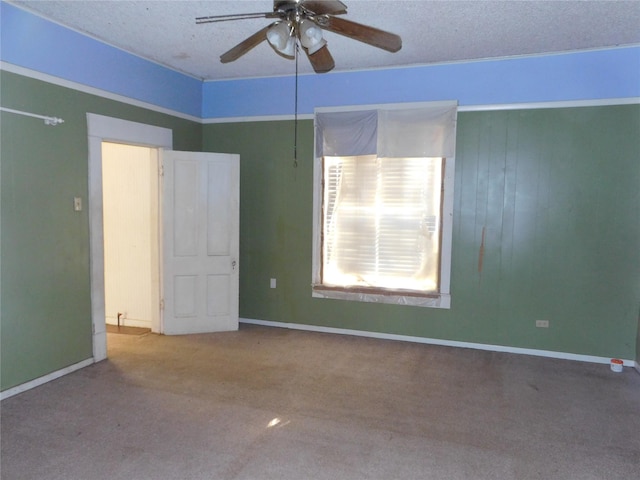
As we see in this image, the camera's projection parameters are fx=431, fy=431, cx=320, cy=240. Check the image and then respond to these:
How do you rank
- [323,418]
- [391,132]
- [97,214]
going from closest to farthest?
[323,418]
[97,214]
[391,132]

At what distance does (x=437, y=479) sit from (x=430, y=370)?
5.18ft

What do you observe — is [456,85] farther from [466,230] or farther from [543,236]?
[543,236]

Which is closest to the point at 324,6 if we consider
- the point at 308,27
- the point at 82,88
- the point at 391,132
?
the point at 308,27

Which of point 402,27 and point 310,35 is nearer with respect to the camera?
point 310,35

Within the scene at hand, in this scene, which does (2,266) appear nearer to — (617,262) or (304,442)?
(304,442)

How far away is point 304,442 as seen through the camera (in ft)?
8.80

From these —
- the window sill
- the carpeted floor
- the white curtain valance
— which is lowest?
the carpeted floor

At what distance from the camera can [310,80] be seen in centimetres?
481

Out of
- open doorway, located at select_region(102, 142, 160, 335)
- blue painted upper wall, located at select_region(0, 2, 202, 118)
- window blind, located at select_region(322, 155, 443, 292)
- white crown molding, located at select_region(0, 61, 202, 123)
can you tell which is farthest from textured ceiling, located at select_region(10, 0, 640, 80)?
open doorway, located at select_region(102, 142, 160, 335)

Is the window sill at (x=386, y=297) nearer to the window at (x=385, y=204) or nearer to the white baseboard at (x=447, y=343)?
the window at (x=385, y=204)

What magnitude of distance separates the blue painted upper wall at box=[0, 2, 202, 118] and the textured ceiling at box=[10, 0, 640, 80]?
0.31 feet

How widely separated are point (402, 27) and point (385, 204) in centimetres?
175

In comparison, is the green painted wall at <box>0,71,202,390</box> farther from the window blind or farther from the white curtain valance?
the window blind

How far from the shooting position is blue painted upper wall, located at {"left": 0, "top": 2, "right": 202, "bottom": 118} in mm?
3158
